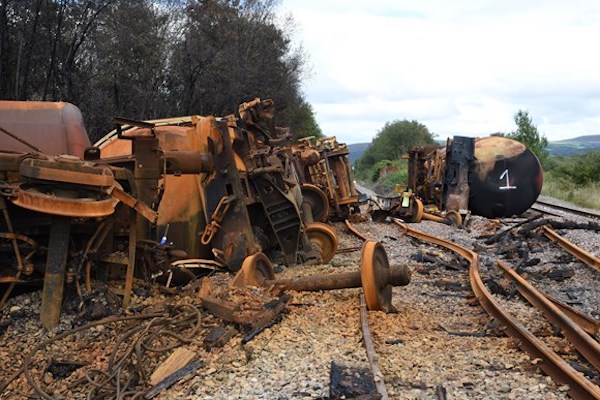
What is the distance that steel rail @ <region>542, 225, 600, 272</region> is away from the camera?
881 cm

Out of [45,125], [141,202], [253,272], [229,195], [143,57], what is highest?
[143,57]

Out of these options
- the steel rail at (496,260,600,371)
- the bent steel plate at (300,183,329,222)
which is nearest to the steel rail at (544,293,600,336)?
the steel rail at (496,260,600,371)

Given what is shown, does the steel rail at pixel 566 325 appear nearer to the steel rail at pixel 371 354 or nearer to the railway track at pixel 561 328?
the railway track at pixel 561 328

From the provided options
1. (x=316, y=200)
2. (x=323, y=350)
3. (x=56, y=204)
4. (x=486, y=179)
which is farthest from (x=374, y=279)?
(x=486, y=179)

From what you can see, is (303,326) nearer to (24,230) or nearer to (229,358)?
(229,358)

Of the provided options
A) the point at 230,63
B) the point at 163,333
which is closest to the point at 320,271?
the point at 163,333

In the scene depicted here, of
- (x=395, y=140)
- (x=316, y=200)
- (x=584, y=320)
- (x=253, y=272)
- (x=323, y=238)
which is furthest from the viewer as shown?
(x=395, y=140)

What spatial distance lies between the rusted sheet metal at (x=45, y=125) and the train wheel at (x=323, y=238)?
3565 mm

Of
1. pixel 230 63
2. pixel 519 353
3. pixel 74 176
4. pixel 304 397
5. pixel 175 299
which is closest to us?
pixel 304 397

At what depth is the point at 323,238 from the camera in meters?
9.13

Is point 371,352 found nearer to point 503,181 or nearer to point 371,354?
point 371,354

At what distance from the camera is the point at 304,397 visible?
375cm

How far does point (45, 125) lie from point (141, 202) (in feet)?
6.45

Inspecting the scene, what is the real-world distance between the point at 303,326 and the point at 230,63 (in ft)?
68.8
